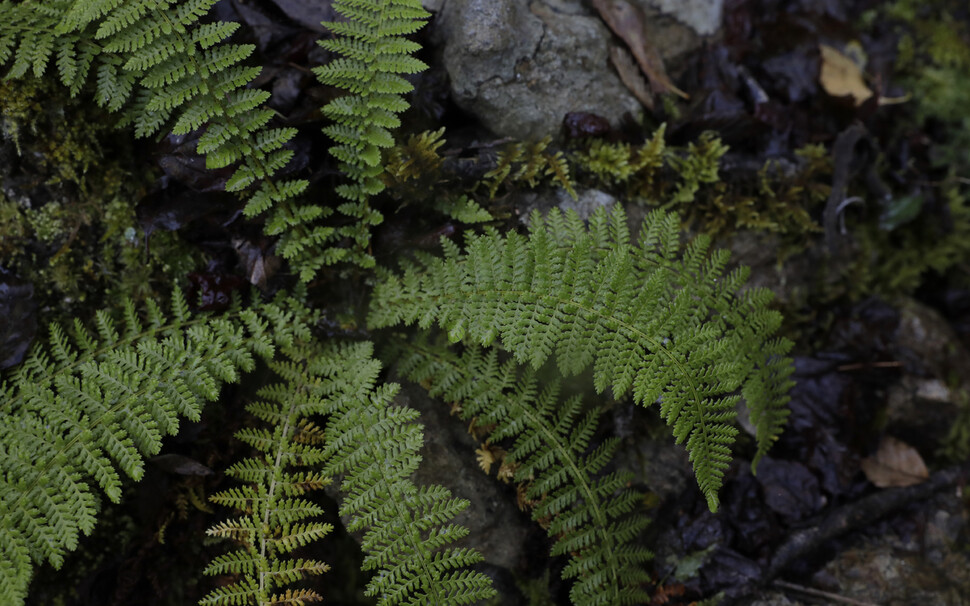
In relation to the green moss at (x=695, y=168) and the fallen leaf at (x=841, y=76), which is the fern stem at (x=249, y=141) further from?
the fallen leaf at (x=841, y=76)

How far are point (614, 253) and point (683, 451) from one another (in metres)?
1.41

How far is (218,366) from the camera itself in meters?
2.97

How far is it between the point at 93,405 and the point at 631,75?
3.35 m

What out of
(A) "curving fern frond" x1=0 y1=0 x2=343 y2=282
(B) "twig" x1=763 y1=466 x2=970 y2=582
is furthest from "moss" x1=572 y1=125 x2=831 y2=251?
(A) "curving fern frond" x1=0 y1=0 x2=343 y2=282

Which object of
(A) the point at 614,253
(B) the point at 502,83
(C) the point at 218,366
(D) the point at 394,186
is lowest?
(C) the point at 218,366

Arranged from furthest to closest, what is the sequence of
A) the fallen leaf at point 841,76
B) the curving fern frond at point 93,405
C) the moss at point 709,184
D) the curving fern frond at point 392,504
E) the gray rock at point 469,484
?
the fallen leaf at point 841,76 → the moss at point 709,184 → the gray rock at point 469,484 → the curving fern frond at point 392,504 → the curving fern frond at point 93,405

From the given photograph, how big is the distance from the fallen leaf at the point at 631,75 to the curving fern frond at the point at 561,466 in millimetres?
1866

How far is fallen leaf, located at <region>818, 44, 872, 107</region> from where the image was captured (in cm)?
422

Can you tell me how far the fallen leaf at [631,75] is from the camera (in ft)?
12.6

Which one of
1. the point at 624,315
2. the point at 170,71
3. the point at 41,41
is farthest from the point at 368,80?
the point at 624,315

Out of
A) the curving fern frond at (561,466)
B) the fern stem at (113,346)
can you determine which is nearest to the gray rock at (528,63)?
the curving fern frond at (561,466)

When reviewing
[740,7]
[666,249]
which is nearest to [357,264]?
[666,249]

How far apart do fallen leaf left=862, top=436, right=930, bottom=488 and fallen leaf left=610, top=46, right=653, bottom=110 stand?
100 inches

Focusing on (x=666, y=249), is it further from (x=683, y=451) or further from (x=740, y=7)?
(x=740, y=7)
